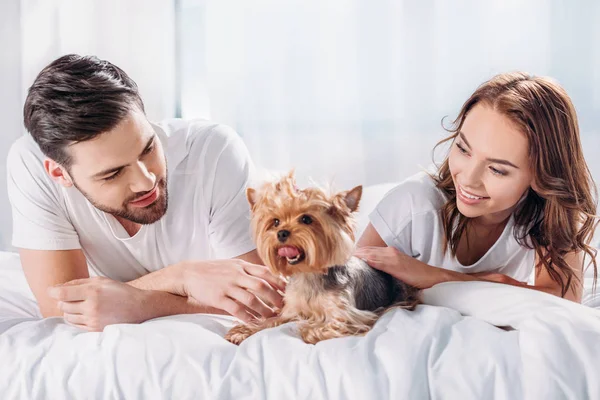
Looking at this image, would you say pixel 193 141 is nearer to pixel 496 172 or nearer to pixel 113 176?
pixel 113 176

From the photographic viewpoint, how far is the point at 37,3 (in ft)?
8.14

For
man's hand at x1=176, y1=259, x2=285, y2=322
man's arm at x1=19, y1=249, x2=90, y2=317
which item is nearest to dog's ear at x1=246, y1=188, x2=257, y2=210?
man's hand at x1=176, y1=259, x2=285, y2=322

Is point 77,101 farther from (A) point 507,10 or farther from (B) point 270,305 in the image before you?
(A) point 507,10

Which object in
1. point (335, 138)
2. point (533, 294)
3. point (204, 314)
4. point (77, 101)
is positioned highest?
point (77, 101)

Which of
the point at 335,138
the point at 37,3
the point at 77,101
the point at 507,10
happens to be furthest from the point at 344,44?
the point at 77,101

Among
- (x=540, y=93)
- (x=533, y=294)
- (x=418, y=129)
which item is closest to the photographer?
(x=533, y=294)

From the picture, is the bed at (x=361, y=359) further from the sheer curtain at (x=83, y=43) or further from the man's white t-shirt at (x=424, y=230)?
the sheer curtain at (x=83, y=43)

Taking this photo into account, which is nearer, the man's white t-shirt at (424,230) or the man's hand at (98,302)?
the man's hand at (98,302)

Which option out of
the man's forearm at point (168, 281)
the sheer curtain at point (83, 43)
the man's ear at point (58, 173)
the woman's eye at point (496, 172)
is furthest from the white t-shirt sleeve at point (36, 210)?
the woman's eye at point (496, 172)

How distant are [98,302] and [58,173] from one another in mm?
320

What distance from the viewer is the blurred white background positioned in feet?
8.06

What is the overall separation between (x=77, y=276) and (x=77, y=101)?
0.43 metres

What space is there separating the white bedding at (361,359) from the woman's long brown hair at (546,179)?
25 cm

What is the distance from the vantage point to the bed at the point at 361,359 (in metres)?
1.13
